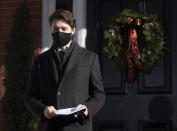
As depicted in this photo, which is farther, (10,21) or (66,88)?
(10,21)

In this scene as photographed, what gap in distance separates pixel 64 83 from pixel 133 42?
200 centimetres

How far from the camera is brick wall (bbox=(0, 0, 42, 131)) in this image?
19.8ft

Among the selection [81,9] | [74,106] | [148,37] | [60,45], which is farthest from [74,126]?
[81,9]

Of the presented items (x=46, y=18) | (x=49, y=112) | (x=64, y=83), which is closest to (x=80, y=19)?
(x=46, y=18)

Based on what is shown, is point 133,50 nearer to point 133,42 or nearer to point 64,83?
point 133,42

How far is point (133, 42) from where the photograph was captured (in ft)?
18.1

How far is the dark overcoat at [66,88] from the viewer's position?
3.68 meters

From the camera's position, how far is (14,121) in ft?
18.7

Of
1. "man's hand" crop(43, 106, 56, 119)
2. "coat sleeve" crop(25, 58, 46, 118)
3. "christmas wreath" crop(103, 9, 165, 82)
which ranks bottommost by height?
"man's hand" crop(43, 106, 56, 119)

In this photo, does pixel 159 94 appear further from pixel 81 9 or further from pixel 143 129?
pixel 81 9

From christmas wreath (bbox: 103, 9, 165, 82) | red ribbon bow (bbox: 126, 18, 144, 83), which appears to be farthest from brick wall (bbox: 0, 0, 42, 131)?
red ribbon bow (bbox: 126, 18, 144, 83)

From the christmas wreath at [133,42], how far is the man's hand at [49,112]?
211 centimetres

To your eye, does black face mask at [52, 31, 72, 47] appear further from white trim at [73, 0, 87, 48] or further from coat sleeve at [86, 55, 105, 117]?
white trim at [73, 0, 87, 48]

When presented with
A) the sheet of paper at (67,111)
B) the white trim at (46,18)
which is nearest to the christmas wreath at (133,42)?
the white trim at (46,18)
